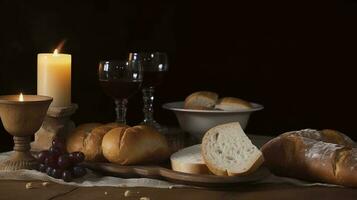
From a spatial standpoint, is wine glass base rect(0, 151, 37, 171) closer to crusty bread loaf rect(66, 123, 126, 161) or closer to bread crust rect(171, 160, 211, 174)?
crusty bread loaf rect(66, 123, 126, 161)

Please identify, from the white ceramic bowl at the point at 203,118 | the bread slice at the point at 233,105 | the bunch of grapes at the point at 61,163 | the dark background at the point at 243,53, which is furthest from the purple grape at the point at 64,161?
the dark background at the point at 243,53

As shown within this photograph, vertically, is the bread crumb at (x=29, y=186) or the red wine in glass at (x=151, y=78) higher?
the red wine in glass at (x=151, y=78)

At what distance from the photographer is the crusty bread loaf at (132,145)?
1285 millimetres

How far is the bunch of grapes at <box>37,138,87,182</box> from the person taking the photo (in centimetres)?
126

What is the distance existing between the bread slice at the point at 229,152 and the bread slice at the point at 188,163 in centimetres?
2

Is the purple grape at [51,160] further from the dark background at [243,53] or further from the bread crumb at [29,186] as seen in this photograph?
the dark background at [243,53]

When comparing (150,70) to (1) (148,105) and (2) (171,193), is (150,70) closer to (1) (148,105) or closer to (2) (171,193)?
(1) (148,105)

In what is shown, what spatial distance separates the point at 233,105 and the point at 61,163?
1.92ft

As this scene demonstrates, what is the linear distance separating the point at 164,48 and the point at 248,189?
1392 millimetres

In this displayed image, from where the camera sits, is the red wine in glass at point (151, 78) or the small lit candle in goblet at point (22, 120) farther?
the red wine in glass at point (151, 78)

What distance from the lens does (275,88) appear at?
2.55m

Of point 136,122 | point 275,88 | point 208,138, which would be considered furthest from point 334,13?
point 208,138

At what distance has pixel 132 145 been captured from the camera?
50.6 inches

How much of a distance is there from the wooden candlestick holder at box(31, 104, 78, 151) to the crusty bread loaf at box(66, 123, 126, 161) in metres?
0.07
